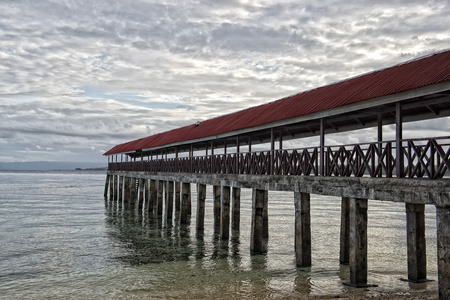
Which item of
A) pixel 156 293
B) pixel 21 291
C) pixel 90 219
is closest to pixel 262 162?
pixel 156 293

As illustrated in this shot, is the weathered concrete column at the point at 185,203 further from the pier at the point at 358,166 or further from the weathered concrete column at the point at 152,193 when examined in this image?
the weathered concrete column at the point at 152,193

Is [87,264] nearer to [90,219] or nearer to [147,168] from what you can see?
[90,219]

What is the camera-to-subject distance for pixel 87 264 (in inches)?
652

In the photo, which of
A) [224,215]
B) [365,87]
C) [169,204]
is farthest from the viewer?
[169,204]

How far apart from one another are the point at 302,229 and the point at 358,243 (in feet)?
9.11

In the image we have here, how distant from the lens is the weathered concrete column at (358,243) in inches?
473

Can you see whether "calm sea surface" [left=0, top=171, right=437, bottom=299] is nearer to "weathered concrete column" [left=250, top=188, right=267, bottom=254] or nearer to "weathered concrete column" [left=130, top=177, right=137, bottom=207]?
"weathered concrete column" [left=250, top=188, right=267, bottom=254]

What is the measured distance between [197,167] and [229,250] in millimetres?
7424

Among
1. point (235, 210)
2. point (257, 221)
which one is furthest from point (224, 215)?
point (257, 221)

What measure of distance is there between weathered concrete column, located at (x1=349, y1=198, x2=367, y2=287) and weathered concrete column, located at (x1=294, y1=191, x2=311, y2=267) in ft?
8.41

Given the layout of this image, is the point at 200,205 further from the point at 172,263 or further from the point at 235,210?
the point at 172,263

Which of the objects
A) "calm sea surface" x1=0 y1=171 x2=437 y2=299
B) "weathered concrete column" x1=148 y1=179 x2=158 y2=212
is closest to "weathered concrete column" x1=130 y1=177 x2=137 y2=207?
"weathered concrete column" x1=148 y1=179 x2=158 y2=212

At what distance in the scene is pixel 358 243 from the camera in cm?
1200

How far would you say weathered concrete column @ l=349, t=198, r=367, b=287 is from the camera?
39.4 ft
